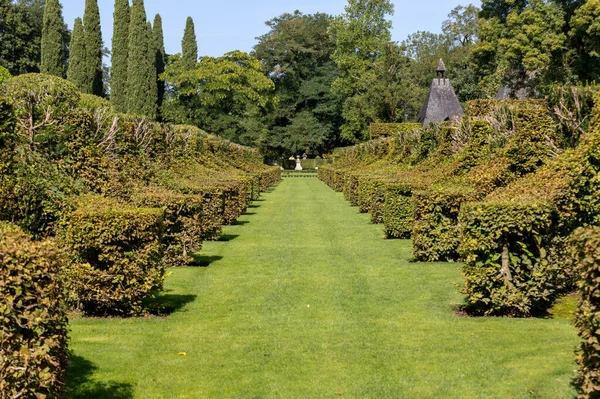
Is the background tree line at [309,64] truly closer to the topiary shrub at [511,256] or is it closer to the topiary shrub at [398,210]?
the topiary shrub at [398,210]

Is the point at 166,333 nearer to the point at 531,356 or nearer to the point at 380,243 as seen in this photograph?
the point at 531,356

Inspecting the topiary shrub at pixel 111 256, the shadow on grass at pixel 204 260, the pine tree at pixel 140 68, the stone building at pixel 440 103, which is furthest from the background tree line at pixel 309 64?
the topiary shrub at pixel 111 256

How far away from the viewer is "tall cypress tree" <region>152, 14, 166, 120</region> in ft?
227

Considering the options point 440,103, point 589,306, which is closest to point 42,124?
point 589,306

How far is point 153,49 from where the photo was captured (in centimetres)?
6531

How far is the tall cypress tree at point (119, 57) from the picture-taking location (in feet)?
216

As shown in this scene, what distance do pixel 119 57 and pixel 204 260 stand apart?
54.6 meters

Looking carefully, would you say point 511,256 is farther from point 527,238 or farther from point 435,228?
point 435,228

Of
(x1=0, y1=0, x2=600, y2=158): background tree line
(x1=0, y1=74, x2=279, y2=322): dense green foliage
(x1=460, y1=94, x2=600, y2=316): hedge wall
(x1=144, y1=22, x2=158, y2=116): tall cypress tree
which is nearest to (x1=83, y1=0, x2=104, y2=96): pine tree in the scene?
(x1=0, y1=0, x2=600, y2=158): background tree line

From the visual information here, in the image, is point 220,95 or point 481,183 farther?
point 220,95

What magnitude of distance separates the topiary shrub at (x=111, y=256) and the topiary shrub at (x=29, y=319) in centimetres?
385

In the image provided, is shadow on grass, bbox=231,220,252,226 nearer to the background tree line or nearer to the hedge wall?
the hedge wall

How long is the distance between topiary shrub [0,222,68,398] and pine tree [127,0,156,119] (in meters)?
57.7

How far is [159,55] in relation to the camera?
237 ft
